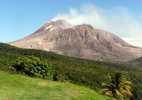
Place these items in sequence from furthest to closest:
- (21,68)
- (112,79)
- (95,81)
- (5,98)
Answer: (95,81) < (112,79) < (21,68) < (5,98)

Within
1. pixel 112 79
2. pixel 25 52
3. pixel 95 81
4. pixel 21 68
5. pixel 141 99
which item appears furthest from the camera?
pixel 25 52

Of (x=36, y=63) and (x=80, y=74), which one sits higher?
(x=36, y=63)

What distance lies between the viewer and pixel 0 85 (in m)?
11.5

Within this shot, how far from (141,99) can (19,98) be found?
48.1 meters

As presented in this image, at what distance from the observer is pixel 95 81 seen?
6181 cm

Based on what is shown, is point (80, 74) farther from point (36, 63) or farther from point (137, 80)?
point (36, 63)

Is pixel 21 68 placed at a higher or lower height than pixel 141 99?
higher

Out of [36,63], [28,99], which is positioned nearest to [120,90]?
[36,63]

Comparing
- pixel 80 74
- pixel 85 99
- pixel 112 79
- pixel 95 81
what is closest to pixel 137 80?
pixel 95 81

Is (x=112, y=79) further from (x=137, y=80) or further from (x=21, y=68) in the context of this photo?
(x=137, y=80)

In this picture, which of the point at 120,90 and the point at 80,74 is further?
the point at 80,74

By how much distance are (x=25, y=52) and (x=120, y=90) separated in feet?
275

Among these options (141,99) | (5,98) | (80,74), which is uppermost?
(5,98)

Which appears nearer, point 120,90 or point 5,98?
point 5,98
